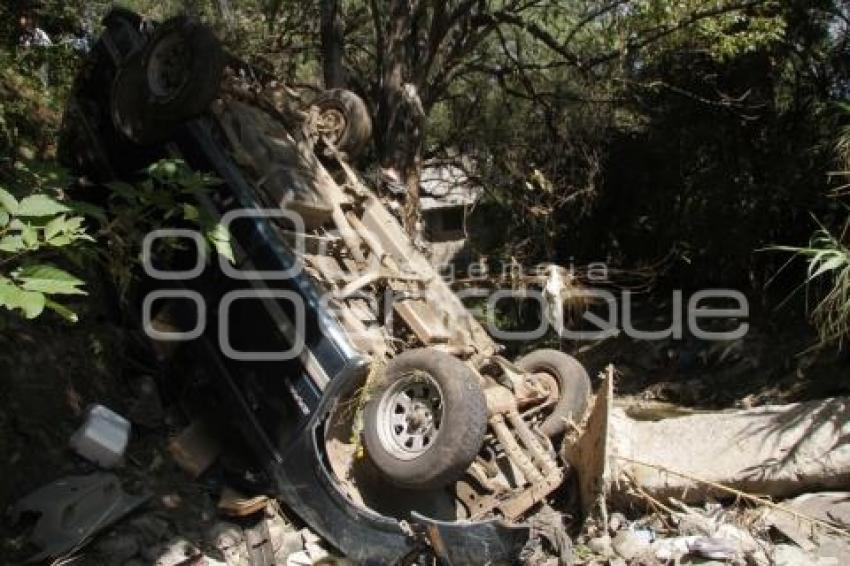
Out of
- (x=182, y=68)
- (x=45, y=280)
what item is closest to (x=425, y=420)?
(x=45, y=280)

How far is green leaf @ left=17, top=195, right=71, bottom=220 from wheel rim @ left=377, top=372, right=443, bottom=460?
2.23 metres

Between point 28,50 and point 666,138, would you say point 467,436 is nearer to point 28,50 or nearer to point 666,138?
point 28,50

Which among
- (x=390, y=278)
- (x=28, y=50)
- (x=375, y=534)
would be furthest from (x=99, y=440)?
(x=28, y=50)

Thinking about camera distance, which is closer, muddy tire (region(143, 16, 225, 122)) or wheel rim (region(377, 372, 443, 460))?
wheel rim (region(377, 372, 443, 460))

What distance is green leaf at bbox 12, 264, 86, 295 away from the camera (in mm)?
2365

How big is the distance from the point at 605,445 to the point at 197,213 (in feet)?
8.37

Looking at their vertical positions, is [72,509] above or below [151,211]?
below

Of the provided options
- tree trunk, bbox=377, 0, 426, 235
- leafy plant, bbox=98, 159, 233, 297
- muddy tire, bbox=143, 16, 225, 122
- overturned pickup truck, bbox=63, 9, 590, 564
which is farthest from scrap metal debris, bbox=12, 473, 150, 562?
tree trunk, bbox=377, 0, 426, 235

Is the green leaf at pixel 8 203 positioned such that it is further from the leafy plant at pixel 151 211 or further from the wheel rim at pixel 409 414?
the wheel rim at pixel 409 414

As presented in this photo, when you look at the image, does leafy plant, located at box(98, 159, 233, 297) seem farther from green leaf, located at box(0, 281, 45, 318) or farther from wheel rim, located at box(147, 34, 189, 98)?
wheel rim, located at box(147, 34, 189, 98)

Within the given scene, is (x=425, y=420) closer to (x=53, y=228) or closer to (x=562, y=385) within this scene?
(x=562, y=385)

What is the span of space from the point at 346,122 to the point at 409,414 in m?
2.98

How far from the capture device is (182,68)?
5.38 m

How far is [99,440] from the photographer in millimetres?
4562
